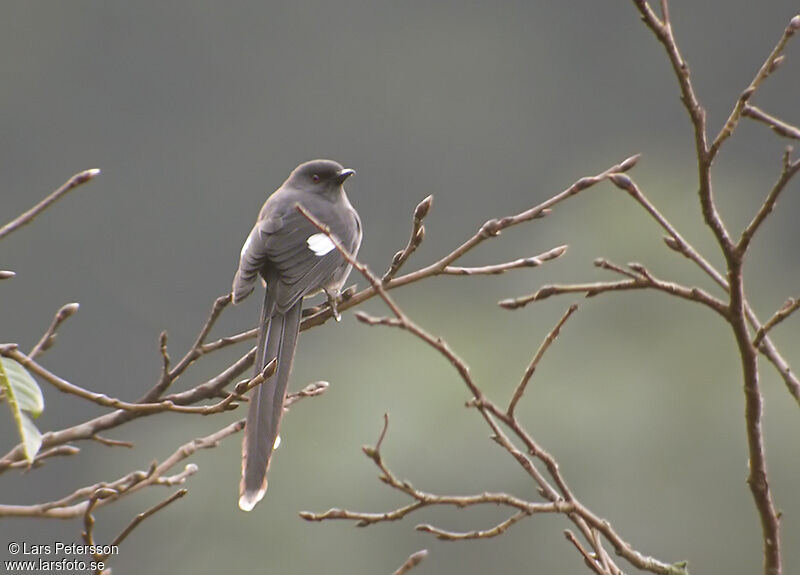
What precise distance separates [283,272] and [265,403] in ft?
2.53

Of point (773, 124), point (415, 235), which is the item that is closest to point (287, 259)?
point (415, 235)

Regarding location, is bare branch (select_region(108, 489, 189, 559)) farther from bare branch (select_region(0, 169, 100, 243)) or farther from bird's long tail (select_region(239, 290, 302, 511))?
bird's long tail (select_region(239, 290, 302, 511))

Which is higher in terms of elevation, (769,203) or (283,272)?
(769,203)

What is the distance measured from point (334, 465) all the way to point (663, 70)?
937 inches

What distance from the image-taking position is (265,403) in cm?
321

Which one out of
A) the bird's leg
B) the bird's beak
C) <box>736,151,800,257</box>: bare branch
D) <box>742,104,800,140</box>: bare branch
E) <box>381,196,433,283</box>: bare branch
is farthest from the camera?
the bird's beak

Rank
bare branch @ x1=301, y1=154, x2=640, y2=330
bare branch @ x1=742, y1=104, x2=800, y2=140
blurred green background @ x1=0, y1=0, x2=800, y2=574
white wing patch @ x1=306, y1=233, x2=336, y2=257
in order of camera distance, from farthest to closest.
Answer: blurred green background @ x1=0, y1=0, x2=800, y2=574 → white wing patch @ x1=306, y1=233, x2=336, y2=257 → bare branch @ x1=301, y1=154, x2=640, y2=330 → bare branch @ x1=742, y1=104, x2=800, y2=140

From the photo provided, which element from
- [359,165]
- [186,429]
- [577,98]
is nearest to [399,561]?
[186,429]

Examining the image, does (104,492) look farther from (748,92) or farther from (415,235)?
(748,92)

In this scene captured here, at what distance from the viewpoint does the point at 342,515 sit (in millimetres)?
2195

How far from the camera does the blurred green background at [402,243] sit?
14.4 m

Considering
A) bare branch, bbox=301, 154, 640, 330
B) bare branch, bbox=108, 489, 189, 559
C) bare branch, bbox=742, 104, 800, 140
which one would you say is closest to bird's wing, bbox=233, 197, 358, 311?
bare branch, bbox=301, 154, 640, 330

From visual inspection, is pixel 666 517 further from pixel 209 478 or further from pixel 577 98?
pixel 577 98

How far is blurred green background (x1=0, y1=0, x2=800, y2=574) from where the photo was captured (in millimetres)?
14406
